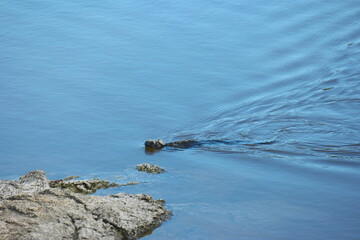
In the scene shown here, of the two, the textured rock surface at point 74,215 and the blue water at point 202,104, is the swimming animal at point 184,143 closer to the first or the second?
the blue water at point 202,104

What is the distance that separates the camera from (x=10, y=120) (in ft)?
26.5

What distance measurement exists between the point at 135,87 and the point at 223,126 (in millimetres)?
1754

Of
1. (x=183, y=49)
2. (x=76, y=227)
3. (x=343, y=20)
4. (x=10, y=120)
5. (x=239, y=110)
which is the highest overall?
(x=343, y=20)

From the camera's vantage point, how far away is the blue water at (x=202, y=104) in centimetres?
585

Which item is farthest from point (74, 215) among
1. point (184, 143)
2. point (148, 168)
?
point (184, 143)

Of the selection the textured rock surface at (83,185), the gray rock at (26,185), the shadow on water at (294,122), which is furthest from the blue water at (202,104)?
the gray rock at (26,185)

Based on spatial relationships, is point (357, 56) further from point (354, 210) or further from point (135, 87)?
point (354, 210)

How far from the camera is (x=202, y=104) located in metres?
8.41

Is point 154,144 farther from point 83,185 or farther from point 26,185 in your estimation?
point 26,185

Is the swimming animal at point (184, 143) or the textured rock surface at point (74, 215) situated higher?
the swimming animal at point (184, 143)

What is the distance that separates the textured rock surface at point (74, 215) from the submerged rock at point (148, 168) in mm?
1001

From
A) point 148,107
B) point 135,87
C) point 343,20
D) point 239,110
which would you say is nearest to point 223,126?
point 239,110

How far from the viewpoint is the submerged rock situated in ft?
21.2

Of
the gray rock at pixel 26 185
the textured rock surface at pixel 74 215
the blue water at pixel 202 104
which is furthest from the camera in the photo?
the blue water at pixel 202 104
